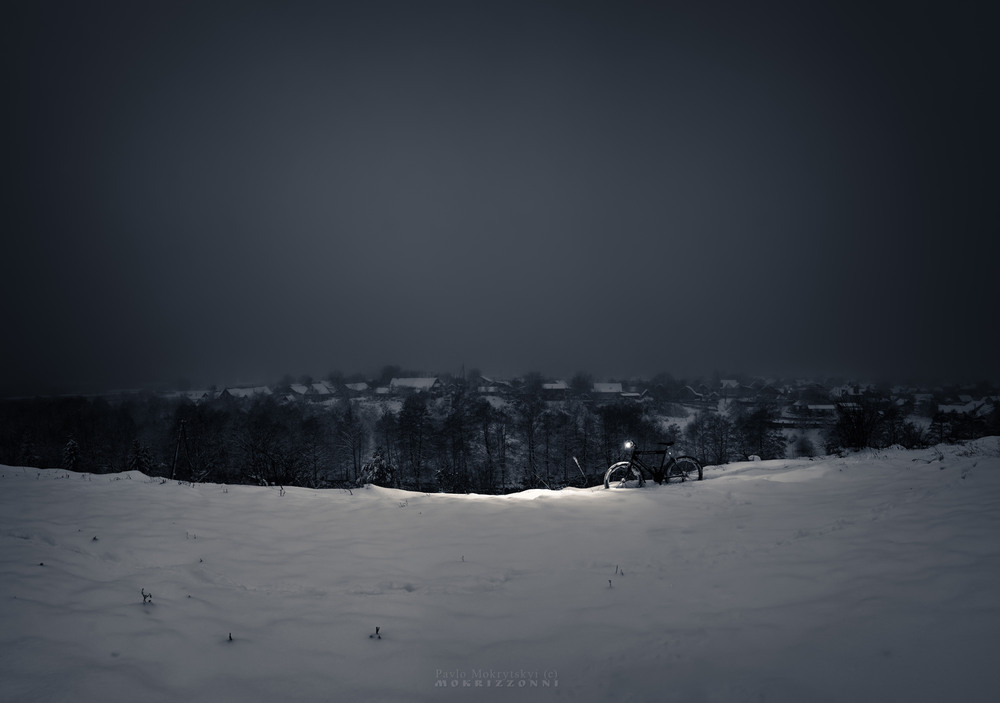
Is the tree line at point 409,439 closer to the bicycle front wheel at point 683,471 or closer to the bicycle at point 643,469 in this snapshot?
the bicycle front wheel at point 683,471

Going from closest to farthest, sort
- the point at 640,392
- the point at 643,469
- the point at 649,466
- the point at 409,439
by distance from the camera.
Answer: the point at 643,469 → the point at 649,466 → the point at 409,439 → the point at 640,392

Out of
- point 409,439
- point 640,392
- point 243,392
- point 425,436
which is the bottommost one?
point 409,439

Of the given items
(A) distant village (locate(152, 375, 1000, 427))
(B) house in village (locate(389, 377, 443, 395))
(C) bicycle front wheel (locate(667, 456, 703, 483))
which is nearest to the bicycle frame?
(C) bicycle front wheel (locate(667, 456, 703, 483))

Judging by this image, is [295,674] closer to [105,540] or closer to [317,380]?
[105,540]

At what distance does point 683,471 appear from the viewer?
1396 cm

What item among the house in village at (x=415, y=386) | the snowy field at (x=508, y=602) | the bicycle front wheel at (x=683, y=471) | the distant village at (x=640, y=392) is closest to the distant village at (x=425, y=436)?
the distant village at (x=640, y=392)

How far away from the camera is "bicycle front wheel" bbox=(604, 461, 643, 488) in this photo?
1291 centimetres

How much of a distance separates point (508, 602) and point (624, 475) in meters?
8.89

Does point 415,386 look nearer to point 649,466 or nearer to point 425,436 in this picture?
point 425,436

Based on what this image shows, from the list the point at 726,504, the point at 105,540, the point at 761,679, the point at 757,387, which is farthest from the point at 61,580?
the point at 757,387

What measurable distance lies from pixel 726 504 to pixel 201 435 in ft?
165

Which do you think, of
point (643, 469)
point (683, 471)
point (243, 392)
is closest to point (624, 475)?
point (643, 469)

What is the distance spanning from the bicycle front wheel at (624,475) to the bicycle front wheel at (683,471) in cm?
98

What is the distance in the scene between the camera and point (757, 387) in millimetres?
86938
